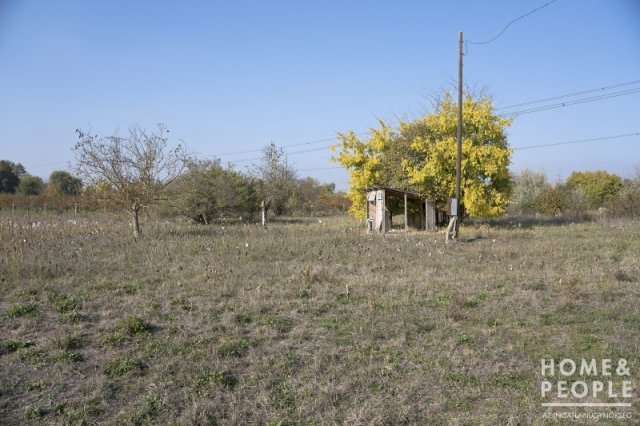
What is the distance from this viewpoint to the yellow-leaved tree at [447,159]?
65.6ft

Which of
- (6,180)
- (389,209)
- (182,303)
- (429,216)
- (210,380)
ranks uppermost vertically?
(6,180)

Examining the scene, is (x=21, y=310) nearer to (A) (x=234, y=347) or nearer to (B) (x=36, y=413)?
(B) (x=36, y=413)

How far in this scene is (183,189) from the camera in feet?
75.9

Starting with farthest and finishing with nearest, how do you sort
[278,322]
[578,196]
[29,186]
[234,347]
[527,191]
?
[29,186] → [527,191] → [578,196] → [278,322] → [234,347]

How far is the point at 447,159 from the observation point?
20422 mm

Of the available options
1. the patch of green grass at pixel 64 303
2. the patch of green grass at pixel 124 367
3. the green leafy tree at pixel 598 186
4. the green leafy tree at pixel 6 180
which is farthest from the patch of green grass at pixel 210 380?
the green leafy tree at pixel 6 180

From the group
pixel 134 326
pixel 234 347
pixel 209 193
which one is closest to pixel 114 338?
pixel 134 326

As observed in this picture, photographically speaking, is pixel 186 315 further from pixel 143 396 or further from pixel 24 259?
pixel 24 259

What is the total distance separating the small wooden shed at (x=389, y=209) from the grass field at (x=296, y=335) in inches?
352

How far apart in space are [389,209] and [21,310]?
18263 mm

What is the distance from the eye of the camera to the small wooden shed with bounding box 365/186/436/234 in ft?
65.5

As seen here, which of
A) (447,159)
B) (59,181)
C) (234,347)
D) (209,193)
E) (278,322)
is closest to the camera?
(234,347)

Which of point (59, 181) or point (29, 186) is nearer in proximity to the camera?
point (59, 181)

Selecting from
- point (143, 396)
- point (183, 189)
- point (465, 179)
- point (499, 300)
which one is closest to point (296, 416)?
point (143, 396)
